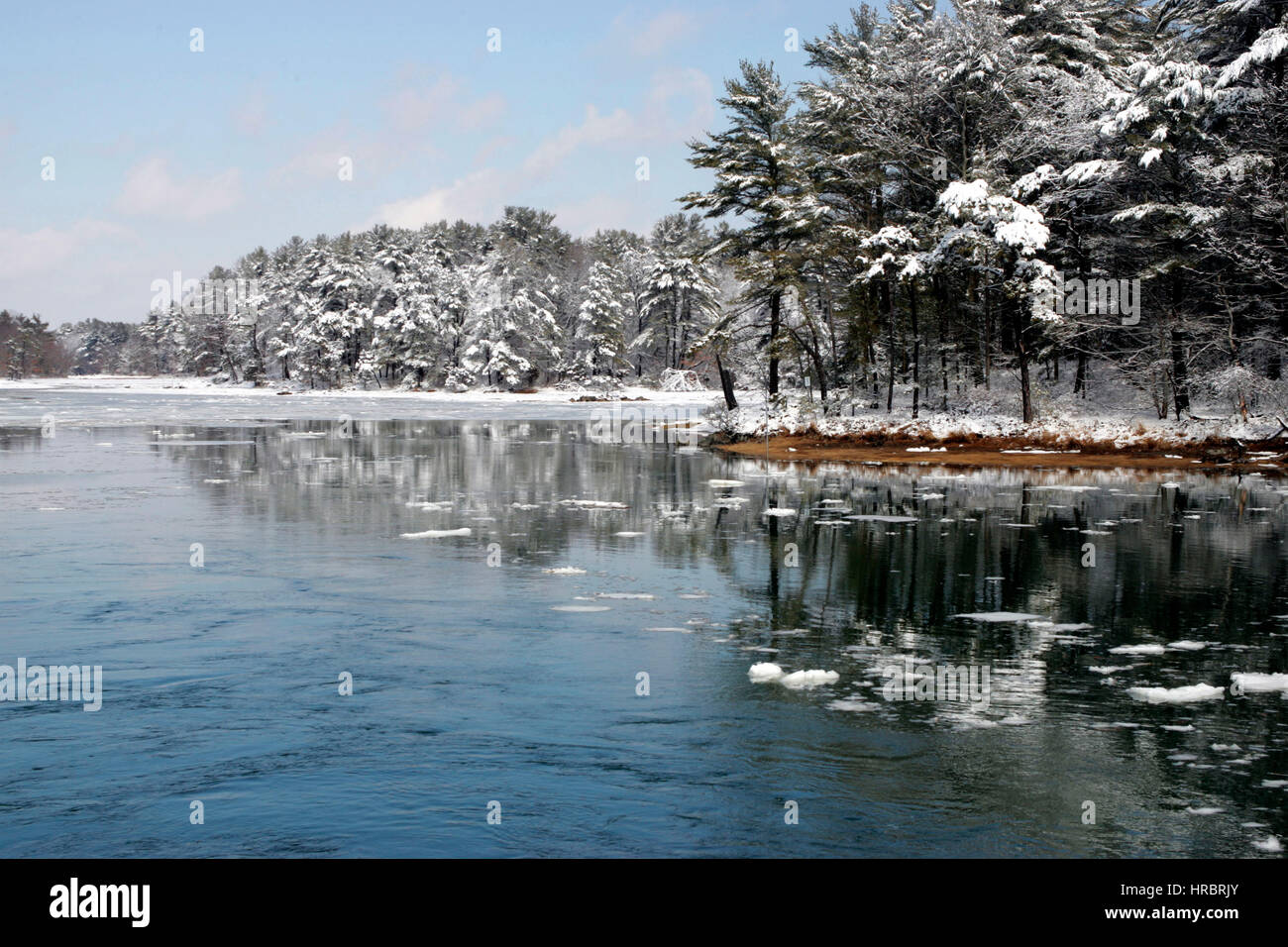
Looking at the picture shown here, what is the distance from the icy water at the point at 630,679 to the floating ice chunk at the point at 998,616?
2.3 inches

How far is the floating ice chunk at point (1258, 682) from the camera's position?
31.2 feet

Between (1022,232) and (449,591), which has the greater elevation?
(1022,232)

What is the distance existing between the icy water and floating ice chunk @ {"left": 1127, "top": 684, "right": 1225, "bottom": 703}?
0.48 feet

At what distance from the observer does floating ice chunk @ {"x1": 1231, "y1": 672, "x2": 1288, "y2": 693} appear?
9.51 m

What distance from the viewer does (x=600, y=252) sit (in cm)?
11544

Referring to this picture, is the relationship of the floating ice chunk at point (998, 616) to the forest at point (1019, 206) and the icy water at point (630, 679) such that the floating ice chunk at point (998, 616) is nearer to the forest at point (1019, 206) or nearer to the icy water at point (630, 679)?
the icy water at point (630, 679)

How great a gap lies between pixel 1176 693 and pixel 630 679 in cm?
469

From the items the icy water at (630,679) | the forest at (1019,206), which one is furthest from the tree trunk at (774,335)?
the icy water at (630,679)

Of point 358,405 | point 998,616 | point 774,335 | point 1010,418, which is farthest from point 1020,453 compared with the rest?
point 358,405

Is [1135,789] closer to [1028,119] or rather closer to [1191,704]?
[1191,704]

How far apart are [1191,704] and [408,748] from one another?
636 cm
